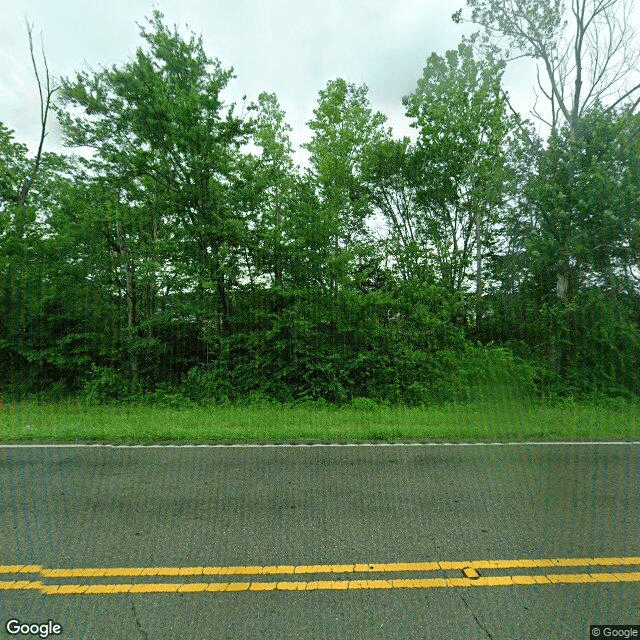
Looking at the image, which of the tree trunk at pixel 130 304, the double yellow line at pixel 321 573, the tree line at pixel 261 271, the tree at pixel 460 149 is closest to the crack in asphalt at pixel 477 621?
the double yellow line at pixel 321 573

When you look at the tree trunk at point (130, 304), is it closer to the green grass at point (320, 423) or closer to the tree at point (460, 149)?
the green grass at point (320, 423)

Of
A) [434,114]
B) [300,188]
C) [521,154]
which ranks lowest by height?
[300,188]

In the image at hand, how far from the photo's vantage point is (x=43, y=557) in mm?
3990

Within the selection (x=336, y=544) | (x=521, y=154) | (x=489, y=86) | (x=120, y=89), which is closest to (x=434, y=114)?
(x=489, y=86)

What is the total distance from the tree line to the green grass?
5.32 ft

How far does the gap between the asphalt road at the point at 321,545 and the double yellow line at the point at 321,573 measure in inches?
0.6

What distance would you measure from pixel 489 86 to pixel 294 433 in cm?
1750

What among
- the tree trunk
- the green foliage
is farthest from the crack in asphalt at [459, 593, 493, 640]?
the tree trunk

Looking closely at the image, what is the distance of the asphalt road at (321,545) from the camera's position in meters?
3.17

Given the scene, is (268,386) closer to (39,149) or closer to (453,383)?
(453,383)

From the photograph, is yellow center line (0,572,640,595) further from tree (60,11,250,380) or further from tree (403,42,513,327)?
tree (403,42,513,327)

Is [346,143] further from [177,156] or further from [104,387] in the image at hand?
[104,387]

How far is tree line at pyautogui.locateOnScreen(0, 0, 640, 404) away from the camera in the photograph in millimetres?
13602

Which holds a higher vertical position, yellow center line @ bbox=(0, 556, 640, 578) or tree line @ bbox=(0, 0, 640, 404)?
tree line @ bbox=(0, 0, 640, 404)
